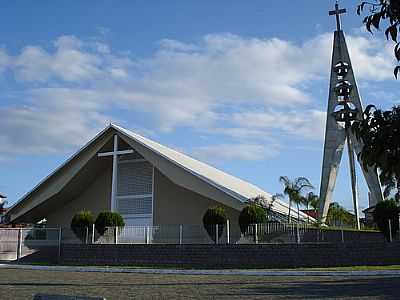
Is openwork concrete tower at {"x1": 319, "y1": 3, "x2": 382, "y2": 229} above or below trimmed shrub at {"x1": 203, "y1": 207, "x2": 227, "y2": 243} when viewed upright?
above

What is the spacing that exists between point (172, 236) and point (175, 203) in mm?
7209

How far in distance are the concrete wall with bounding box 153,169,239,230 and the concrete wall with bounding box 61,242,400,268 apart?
7.19m

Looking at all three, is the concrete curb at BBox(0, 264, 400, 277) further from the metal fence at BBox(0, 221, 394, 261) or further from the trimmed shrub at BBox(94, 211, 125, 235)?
the trimmed shrub at BBox(94, 211, 125, 235)

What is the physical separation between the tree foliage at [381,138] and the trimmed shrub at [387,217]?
53.5ft

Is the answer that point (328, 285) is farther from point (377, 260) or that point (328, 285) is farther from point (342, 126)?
point (342, 126)

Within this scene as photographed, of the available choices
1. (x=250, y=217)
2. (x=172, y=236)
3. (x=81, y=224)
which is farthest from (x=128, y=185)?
(x=250, y=217)

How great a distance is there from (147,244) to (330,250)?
7.74 m

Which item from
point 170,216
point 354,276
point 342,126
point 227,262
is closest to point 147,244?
point 227,262

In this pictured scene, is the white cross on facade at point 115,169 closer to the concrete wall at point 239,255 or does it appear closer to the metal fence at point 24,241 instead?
the metal fence at point 24,241

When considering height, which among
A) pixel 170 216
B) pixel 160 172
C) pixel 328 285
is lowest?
pixel 328 285

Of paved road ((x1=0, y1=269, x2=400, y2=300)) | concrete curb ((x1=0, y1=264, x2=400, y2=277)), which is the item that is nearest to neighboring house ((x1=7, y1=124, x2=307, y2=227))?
concrete curb ((x1=0, y1=264, x2=400, y2=277))

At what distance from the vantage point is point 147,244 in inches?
869

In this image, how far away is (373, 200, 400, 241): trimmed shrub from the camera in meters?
18.6

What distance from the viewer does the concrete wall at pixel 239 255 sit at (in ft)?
60.4
